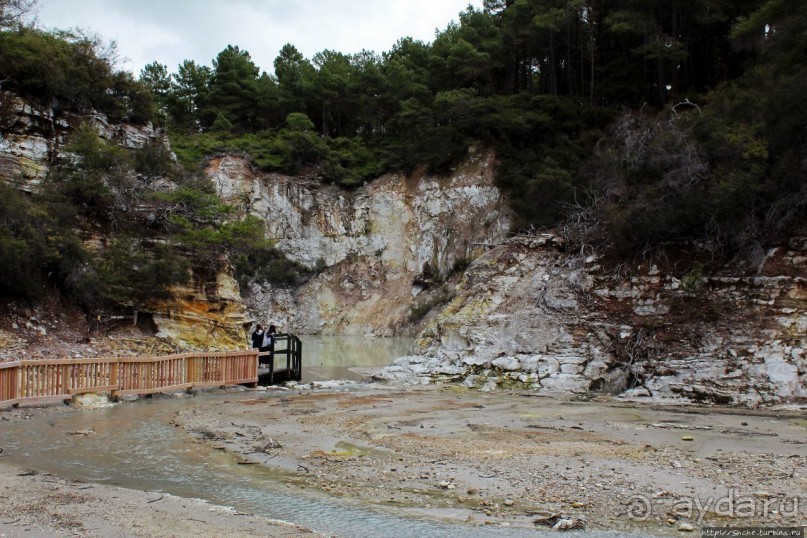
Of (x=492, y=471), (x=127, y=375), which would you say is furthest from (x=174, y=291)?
(x=492, y=471)

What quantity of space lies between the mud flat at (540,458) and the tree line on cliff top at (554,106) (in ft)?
26.8

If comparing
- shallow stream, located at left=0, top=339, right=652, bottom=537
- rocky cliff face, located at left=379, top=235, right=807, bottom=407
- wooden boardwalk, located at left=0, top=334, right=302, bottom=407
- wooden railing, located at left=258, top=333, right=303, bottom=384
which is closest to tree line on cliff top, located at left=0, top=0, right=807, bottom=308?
rocky cliff face, located at left=379, top=235, right=807, bottom=407

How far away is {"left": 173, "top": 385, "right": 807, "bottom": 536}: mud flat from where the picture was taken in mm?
6113

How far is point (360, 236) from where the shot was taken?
148 ft

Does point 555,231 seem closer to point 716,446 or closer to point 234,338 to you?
point 234,338

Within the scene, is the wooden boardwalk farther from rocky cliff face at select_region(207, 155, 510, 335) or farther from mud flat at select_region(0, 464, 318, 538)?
rocky cliff face at select_region(207, 155, 510, 335)

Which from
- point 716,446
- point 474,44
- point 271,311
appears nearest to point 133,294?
point 716,446

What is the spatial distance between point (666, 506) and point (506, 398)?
9296mm

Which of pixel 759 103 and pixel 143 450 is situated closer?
pixel 143 450

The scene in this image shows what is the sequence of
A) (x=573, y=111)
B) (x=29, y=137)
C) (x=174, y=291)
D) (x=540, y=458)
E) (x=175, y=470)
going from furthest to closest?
(x=573, y=111) < (x=29, y=137) < (x=174, y=291) < (x=540, y=458) < (x=175, y=470)

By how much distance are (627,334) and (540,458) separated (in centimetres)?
1042

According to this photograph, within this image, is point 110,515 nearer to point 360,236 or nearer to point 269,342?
point 269,342

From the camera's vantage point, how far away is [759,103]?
18.6 meters

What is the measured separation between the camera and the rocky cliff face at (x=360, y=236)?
134 ft
